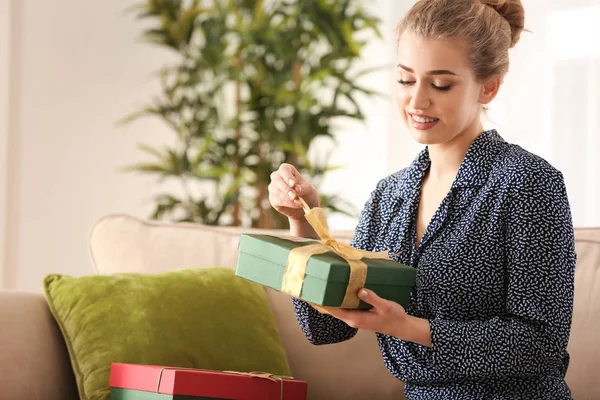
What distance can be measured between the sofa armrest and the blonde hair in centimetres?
99

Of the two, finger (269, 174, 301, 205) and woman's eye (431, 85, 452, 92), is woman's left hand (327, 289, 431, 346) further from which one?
woman's eye (431, 85, 452, 92)

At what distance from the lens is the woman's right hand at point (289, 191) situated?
1408 mm

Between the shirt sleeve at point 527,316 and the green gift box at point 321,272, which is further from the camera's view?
the shirt sleeve at point 527,316

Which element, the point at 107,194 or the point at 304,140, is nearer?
the point at 304,140

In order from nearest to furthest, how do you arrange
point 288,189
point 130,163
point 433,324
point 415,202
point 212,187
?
point 433,324 < point 288,189 < point 415,202 < point 130,163 < point 212,187

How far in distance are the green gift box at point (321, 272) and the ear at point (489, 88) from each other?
0.36 meters

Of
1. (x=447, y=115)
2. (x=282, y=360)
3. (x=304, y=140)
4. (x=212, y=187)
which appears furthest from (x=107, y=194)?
(x=447, y=115)

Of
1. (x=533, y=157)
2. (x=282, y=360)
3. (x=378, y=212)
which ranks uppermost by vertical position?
(x=533, y=157)

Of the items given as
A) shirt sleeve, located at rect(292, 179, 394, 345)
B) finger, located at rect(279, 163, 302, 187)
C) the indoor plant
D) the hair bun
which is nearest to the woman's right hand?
finger, located at rect(279, 163, 302, 187)

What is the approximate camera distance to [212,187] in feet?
13.3

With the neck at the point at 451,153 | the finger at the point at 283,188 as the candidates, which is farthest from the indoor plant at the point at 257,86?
the finger at the point at 283,188

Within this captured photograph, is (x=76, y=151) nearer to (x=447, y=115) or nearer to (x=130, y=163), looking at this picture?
(x=130, y=163)

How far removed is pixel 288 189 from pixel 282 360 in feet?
1.99

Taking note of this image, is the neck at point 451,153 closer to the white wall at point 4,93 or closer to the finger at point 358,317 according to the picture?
the finger at point 358,317
